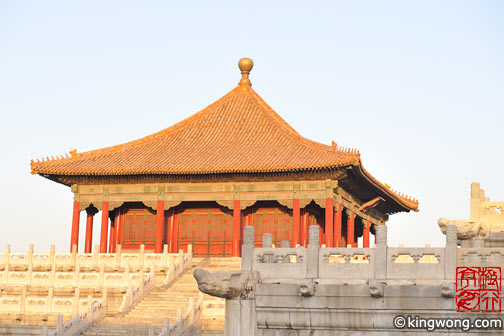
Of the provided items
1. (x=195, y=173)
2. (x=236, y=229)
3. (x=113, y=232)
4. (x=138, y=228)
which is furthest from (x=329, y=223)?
(x=113, y=232)

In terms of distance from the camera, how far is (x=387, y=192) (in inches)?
1718

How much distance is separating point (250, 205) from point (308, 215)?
2.52 meters

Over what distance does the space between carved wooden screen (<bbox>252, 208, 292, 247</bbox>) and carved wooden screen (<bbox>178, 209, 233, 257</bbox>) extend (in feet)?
3.73

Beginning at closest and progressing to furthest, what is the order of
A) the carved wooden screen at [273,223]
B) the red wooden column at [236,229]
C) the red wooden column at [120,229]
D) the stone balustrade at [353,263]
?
the stone balustrade at [353,263] < the red wooden column at [236,229] < the carved wooden screen at [273,223] < the red wooden column at [120,229]

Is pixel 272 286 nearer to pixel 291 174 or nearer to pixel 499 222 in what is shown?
pixel 499 222

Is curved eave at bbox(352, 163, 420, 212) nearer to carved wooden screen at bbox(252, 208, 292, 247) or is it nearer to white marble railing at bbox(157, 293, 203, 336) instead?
carved wooden screen at bbox(252, 208, 292, 247)

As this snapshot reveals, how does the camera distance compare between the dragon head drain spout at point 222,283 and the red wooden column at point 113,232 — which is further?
the red wooden column at point 113,232

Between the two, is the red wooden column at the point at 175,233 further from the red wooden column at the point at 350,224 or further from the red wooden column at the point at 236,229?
the red wooden column at the point at 350,224

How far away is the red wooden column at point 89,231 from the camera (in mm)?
40844

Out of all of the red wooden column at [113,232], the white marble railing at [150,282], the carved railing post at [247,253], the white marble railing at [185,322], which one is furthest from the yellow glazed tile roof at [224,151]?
the carved railing post at [247,253]

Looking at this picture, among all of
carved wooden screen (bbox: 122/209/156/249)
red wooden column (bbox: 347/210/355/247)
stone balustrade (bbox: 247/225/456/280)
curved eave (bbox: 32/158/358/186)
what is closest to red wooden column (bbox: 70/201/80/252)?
curved eave (bbox: 32/158/358/186)

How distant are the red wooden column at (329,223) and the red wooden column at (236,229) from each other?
139 inches

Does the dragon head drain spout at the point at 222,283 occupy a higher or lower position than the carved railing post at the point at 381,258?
lower

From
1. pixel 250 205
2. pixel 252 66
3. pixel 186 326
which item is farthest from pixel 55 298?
pixel 252 66
